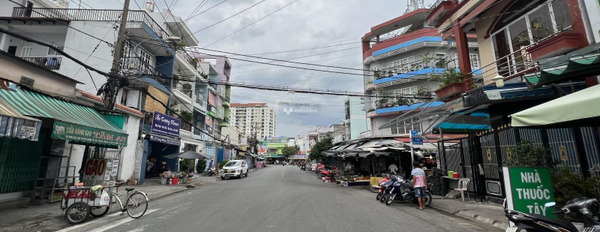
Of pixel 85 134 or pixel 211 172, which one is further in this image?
pixel 211 172

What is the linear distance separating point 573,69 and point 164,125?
19786 mm

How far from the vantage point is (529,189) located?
208 inches

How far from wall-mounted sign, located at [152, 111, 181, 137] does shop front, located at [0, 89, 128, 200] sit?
19.8 feet

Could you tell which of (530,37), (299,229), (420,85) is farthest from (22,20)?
(420,85)

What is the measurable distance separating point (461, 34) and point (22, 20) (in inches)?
927

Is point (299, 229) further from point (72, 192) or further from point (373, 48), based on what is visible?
point (373, 48)

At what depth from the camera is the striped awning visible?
578 cm

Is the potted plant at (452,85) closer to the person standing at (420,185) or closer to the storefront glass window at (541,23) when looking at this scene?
the storefront glass window at (541,23)

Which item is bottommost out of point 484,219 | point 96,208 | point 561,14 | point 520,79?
point 484,219

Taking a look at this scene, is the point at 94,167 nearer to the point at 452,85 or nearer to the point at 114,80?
the point at 114,80

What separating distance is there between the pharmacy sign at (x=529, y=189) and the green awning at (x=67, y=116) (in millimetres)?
10711

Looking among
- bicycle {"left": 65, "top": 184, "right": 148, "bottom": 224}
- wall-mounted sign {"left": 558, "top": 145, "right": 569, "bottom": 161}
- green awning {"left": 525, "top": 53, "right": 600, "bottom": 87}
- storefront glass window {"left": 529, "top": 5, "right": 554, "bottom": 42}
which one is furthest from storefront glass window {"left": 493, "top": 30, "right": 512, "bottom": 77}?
bicycle {"left": 65, "top": 184, "right": 148, "bottom": 224}

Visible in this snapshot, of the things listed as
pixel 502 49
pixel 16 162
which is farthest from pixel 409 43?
pixel 16 162

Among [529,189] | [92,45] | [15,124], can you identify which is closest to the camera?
[529,189]
